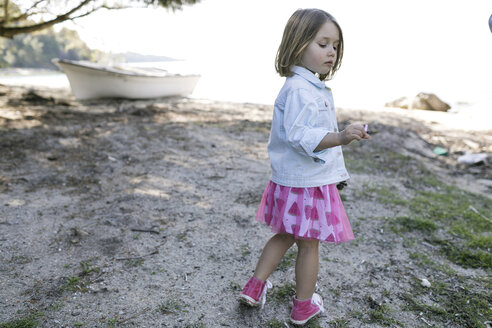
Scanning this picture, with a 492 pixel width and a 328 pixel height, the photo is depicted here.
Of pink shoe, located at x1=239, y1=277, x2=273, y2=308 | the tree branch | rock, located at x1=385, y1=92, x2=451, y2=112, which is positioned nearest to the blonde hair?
pink shoe, located at x1=239, y1=277, x2=273, y2=308

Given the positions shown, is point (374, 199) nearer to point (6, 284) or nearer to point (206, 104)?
point (6, 284)

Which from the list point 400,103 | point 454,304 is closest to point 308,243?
point 454,304

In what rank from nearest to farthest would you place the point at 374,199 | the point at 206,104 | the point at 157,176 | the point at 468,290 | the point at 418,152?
the point at 468,290, the point at 374,199, the point at 157,176, the point at 418,152, the point at 206,104

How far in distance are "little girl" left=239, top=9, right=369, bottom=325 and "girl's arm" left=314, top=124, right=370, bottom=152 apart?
50mm

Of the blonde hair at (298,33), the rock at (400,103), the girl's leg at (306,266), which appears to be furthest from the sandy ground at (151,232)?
the rock at (400,103)

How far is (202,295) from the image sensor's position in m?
2.01

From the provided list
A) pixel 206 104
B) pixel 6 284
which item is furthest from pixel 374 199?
pixel 206 104

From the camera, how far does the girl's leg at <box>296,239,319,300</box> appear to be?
1.72 metres

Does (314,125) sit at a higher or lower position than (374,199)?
higher

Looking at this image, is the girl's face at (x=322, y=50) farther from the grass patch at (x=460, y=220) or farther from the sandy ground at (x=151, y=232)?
the grass patch at (x=460, y=220)

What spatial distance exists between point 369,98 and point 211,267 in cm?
1209

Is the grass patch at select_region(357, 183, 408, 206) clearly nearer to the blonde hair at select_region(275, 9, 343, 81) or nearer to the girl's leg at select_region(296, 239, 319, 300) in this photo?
the girl's leg at select_region(296, 239, 319, 300)

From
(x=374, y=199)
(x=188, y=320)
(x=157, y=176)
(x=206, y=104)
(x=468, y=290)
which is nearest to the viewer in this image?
(x=188, y=320)

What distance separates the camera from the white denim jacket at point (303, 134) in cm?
151
